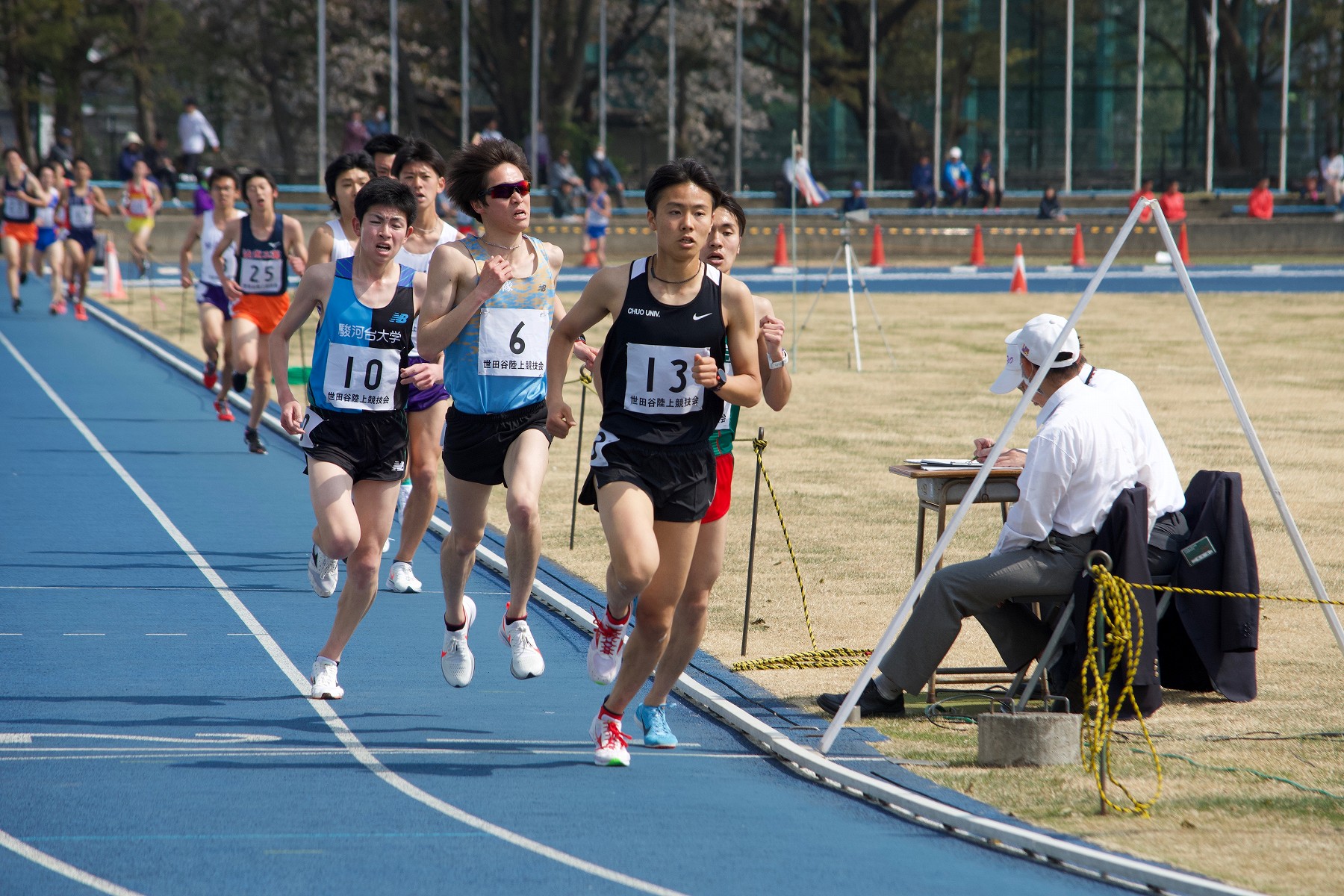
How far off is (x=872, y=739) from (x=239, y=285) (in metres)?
7.56

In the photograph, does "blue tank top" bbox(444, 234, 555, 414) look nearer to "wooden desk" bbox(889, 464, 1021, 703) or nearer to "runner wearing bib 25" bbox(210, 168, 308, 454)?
"wooden desk" bbox(889, 464, 1021, 703)

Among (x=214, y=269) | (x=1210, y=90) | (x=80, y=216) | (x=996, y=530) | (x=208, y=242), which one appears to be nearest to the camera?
(x=996, y=530)

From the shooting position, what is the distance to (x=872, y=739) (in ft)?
20.1

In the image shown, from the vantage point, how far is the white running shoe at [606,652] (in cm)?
580

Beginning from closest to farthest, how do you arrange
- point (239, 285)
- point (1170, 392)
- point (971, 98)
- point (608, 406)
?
point (608, 406)
point (239, 285)
point (1170, 392)
point (971, 98)

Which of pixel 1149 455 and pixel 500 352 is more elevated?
pixel 500 352

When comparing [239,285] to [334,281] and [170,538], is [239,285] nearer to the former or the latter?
[170,538]

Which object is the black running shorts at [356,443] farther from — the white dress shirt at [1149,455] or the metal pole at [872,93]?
the metal pole at [872,93]

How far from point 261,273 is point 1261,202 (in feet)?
117

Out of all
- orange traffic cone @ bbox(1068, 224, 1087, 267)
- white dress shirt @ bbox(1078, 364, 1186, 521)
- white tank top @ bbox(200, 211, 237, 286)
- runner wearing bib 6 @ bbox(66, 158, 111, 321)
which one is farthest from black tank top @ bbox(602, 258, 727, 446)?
orange traffic cone @ bbox(1068, 224, 1087, 267)

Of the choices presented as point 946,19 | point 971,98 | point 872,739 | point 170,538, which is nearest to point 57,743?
point 872,739

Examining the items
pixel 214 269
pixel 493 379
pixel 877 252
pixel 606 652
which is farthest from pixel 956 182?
pixel 606 652

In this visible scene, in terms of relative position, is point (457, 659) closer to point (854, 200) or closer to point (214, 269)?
point (214, 269)

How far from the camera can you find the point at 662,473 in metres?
5.38
